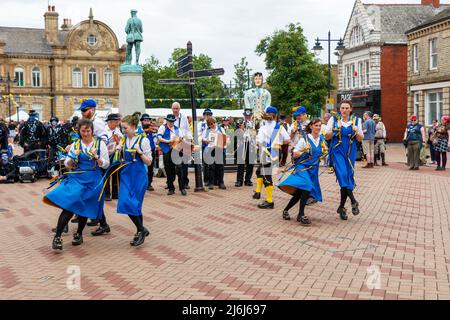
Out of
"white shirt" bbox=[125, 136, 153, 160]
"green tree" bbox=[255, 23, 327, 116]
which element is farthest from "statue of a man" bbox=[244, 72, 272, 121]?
"green tree" bbox=[255, 23, 327, 116]

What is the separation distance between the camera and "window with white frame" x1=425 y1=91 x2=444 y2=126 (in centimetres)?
3500

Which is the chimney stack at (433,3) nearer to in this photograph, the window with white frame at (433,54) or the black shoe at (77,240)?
the window with white frame at (433,54)

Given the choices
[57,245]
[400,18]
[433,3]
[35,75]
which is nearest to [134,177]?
[57,245]

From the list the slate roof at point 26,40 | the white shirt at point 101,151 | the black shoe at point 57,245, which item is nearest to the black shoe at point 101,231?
the black shoe at point 57,245

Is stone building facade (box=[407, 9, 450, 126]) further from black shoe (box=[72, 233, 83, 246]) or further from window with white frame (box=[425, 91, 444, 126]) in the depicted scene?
black shoe (box=[72, 233, 83, 246])

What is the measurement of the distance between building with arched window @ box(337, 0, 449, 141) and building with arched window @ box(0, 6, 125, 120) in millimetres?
33393

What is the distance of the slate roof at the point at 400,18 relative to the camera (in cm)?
4341

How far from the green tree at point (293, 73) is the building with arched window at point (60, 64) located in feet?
98.5

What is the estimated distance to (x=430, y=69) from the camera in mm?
35594

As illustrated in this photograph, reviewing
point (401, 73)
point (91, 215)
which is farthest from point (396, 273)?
point (401, 73)

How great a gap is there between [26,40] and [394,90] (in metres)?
44.2

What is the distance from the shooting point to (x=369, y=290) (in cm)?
583

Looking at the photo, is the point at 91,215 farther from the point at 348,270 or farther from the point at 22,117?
the point at 22,117
